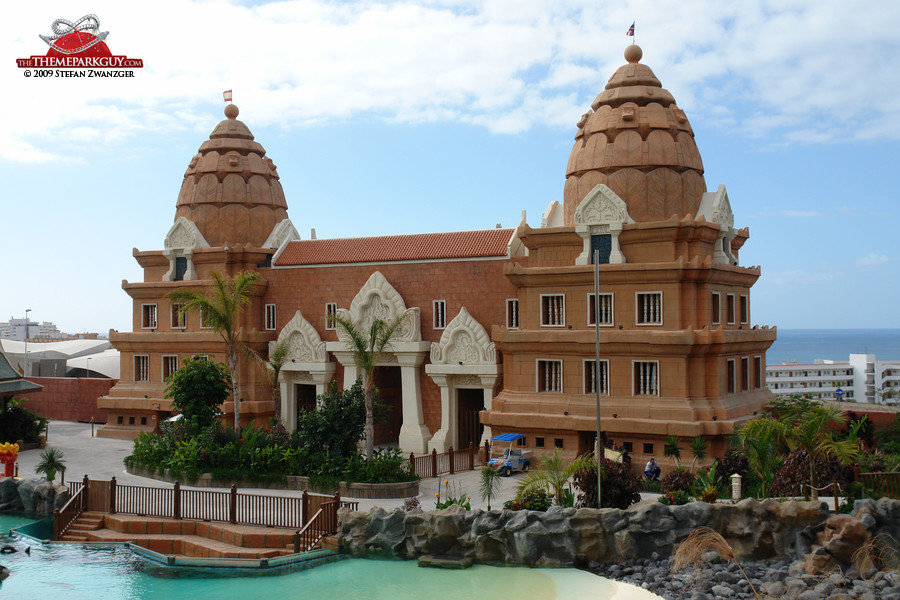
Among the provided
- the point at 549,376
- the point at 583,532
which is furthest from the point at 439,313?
the point at 583,532

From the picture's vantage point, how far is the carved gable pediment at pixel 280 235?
37562mm

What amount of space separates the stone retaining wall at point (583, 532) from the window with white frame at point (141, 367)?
20386 mm

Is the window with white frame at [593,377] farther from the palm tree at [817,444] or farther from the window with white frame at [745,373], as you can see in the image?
the palm tree at [817,444]

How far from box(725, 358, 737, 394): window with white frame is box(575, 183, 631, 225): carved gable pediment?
19.1ft

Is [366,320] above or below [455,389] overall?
above

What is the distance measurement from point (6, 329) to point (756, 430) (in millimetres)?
151851

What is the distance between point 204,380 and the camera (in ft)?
98.9

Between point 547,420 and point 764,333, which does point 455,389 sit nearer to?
point 547,420

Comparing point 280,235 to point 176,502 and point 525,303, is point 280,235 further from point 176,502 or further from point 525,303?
point 176,502

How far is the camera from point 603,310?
94.3ft

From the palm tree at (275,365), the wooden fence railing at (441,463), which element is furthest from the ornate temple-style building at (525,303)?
the wooden fence railing at (441,463)

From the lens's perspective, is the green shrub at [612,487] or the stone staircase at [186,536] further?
the green shrub at [612,487]

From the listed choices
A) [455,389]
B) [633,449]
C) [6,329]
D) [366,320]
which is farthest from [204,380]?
[6,329]

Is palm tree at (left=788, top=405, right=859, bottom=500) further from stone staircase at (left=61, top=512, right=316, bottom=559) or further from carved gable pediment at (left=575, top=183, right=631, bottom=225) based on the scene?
stone staircase at (left=61, top=512, right=316, bottom=559)
